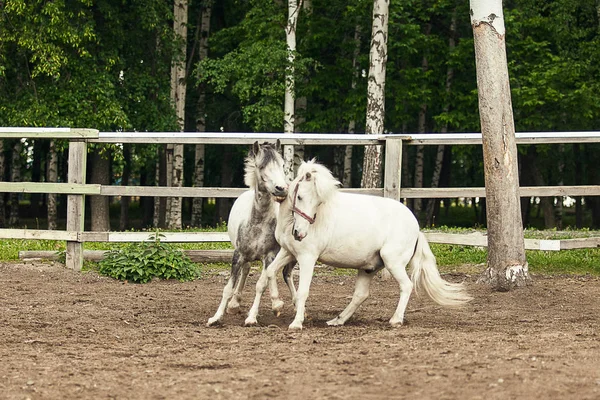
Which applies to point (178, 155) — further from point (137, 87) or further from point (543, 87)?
point (543, 87)

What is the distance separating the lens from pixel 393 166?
10789 mm

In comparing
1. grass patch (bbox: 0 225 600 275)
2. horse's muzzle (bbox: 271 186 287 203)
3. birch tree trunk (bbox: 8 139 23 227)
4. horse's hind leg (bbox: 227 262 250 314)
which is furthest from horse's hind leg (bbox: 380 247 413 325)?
birch tree trunk (bbox: 8 139 23 227)

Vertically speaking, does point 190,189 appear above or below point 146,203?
above

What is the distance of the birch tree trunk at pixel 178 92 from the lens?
21703mm

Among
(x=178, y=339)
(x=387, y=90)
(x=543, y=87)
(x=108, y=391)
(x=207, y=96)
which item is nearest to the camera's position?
(x=108, y=391)

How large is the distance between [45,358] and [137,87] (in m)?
16.5

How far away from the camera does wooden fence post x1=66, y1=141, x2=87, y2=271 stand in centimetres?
1095

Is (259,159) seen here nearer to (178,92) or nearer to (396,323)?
(396,323)

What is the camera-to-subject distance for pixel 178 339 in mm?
6762

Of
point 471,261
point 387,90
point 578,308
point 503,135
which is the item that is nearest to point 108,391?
point 578,308

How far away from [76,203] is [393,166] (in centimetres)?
411

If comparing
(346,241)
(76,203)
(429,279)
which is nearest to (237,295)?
(346,241)

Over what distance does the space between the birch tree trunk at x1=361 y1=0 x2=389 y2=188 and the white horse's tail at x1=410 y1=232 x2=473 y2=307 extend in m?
8.90

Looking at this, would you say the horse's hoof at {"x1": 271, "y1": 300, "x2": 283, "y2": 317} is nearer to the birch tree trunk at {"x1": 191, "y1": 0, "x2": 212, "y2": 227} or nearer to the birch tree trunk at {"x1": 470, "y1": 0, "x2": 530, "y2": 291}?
the birch tree trunk at {"x1": 470, "y1": 0, "x2": 530, "y2": 291}
